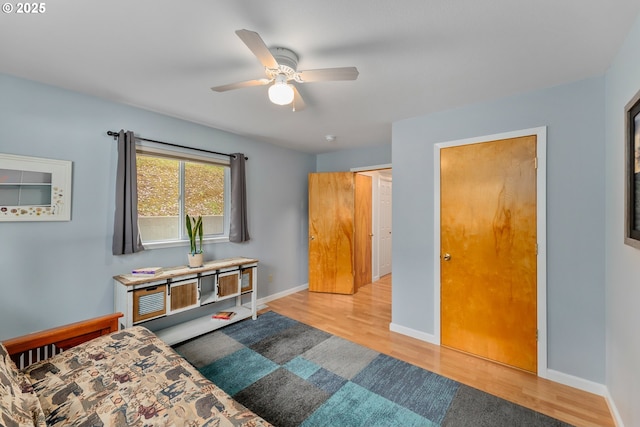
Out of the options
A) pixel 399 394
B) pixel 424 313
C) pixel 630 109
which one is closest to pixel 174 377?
pixel 399 394

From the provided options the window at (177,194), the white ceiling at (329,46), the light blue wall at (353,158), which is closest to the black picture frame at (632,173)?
the white ceiling at (329,46)

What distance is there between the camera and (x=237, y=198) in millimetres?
3455

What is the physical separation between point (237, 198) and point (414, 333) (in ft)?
8.70

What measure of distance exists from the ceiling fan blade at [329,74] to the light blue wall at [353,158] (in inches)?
103

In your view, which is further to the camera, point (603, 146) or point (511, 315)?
point (511, 315)

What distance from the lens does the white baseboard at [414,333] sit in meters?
2.72

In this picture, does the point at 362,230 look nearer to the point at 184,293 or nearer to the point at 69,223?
the point at 184,293

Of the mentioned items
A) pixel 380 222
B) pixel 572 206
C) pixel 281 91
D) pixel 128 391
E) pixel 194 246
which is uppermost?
pixel 281 91

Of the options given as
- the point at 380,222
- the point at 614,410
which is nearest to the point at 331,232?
the point at 380,222

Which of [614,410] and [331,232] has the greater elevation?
[331,232]

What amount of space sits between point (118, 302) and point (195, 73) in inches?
85.0

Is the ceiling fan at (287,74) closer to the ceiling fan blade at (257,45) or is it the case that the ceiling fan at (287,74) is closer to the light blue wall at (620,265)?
the ceiling fan blade at (257,45)

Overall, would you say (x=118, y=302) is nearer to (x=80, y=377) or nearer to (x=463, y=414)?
(x=80, y=377)

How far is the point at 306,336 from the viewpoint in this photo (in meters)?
2.84
